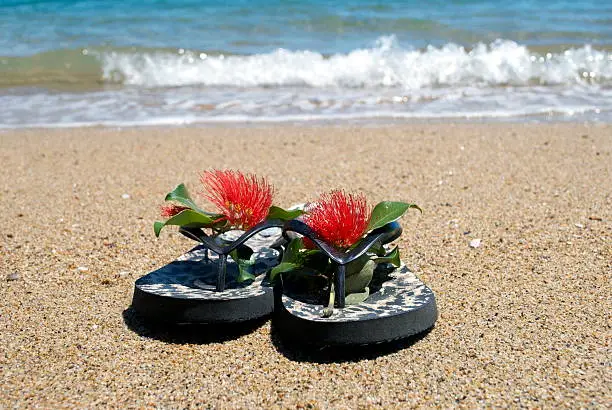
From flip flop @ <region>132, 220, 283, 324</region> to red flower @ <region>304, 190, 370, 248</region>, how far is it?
13cm

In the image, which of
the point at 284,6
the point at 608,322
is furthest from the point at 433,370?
the point at 284,6

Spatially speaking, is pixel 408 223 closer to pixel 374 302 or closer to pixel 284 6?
pixel 374 302

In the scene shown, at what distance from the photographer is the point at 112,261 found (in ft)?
11.0

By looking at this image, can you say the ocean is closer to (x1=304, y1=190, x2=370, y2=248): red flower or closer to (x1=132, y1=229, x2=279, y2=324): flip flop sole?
(x1=132, y1=229, x2=279, y2=324): flip flop sole

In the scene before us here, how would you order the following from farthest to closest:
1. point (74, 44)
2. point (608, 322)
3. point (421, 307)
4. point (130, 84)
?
point (74, 44) → point (130, 84) → point (608, 322) → point (421, 307)

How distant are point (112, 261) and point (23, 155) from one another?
2.60 meters

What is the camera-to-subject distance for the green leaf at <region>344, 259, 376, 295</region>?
8.07ft

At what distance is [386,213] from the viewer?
252 centimetres

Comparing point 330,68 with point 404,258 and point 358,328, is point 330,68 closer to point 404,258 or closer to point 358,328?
point 404,258

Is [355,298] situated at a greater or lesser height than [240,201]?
lesser

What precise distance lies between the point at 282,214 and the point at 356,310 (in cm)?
41

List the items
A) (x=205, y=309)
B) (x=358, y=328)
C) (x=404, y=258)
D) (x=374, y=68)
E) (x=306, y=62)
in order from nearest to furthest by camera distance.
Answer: (x=358, y=328) < (x=205, y=309) < (x=404, y=258) < (x=374, y=68) < (x=306, y=62)

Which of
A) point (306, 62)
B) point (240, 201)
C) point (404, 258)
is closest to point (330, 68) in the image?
point (306, 62)

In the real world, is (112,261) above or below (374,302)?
below
